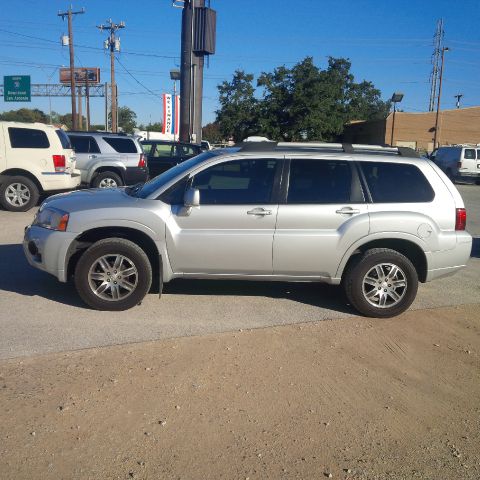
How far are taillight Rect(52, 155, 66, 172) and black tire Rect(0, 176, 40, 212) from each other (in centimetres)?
63

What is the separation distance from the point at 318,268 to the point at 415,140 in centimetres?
5182

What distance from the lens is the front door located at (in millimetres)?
5484

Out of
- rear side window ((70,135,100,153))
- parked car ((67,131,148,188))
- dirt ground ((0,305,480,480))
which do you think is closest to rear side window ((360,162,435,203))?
dirt ground ((0,305,480,480))

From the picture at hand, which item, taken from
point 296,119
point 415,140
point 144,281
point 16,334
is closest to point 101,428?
point 16,334

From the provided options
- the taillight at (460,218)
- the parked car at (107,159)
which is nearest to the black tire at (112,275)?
the taillight at (460,218)

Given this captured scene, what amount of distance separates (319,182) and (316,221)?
448 millimetres

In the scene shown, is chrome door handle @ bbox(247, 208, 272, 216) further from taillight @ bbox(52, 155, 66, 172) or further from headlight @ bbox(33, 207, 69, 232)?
taillight @ bbox(52, 155, 66, 172)

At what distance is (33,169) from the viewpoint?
1180cm

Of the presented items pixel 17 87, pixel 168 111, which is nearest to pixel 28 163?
pixel 17 87

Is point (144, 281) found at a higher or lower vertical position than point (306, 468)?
higher

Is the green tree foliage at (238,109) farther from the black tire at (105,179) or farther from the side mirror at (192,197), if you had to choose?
the side mirror at (192,197)

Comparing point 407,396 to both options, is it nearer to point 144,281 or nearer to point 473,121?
point 144,281

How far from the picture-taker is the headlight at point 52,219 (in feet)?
17.8

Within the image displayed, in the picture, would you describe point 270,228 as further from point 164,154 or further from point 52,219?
point 164,154
